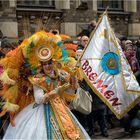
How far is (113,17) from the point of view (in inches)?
670

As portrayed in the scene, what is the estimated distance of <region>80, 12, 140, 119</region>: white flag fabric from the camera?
674cm

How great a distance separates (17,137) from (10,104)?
0.38m

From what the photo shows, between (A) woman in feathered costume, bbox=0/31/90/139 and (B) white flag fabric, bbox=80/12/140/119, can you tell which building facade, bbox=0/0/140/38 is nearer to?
(B) white flag fabric, bbox=80/12/140/119

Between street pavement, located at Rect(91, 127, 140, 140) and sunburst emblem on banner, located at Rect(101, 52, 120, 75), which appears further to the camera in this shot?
street pavement, located at Rect(91, 127, 140, 140)

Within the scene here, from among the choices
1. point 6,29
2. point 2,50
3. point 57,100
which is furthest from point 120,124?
point 6,29

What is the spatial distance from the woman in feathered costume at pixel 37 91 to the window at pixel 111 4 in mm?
12027

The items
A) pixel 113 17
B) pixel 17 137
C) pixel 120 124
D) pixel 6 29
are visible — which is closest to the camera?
pixel 17 137

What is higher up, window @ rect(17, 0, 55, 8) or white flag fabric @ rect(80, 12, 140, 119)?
window @ rect(17, 0, 55, 8)

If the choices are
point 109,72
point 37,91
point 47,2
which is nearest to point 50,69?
point 37,91

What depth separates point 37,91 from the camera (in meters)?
4.97

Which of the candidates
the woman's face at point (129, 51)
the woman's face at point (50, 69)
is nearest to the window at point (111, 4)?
the woman's face at point (129, 51)

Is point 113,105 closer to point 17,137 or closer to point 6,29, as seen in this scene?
point 17,137

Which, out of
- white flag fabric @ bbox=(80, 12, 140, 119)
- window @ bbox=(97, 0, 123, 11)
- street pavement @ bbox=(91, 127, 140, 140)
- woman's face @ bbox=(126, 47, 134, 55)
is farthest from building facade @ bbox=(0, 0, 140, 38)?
white flag fabric @ bbox=(80, 12, 140, 119)

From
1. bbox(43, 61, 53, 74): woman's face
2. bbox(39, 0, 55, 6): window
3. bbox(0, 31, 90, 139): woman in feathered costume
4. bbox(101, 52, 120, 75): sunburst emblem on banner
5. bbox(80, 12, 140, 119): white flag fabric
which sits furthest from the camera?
bbox(39, 0, 55, 6): window
